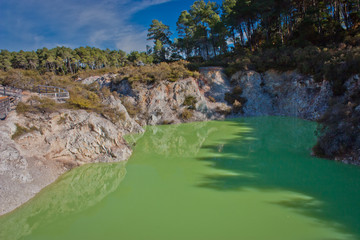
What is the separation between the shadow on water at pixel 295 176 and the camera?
19.4 feet

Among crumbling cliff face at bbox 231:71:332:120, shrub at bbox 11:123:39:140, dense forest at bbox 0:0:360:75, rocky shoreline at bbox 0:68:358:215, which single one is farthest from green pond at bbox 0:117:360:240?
dense forest at bbox 0:0:360:75

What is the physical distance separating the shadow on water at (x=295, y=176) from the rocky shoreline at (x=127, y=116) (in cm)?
610

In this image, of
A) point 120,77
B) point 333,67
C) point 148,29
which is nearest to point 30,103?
point 120,77

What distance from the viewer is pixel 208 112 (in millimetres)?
25484

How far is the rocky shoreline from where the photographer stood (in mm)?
8711

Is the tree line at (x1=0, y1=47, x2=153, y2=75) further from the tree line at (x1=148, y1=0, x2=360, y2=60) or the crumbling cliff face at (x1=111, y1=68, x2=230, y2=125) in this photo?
the crumbling cliff face at (x1=111, y1=68, x2=230, y2=125)

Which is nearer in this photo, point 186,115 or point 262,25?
point 186,115

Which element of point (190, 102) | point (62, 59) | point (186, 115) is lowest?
point (186, 115)

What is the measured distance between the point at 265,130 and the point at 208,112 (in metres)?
9.20

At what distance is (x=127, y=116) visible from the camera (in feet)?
67.4

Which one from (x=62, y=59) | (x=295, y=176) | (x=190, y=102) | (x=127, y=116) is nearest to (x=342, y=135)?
(x=295, y=176)

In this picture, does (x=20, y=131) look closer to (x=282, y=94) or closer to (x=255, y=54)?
(x=282, y=94)

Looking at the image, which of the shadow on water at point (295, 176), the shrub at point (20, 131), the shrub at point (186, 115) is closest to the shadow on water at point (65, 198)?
the shrub at point (20, 131)

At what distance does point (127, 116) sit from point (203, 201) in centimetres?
1510
